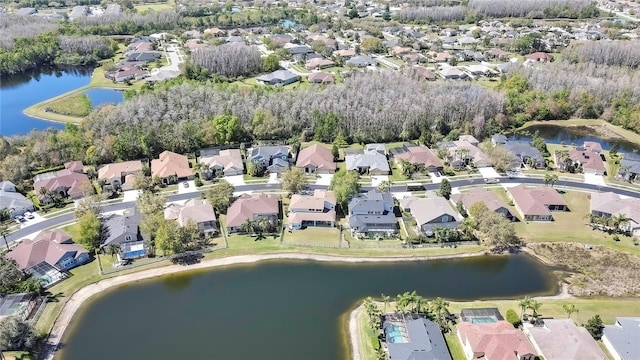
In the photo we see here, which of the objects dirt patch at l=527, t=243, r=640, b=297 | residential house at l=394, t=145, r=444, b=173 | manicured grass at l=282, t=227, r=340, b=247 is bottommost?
dirt patch at l=527, t=243, r=640, b=297

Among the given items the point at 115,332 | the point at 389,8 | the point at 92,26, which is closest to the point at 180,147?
the point at 115,332

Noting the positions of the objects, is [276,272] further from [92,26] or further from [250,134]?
[92,26]

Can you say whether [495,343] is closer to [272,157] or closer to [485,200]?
[485,200]

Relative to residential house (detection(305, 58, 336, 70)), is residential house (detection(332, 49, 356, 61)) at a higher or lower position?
higher

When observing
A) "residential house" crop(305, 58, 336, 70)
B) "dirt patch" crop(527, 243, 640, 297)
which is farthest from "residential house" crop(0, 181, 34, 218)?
"residential house" crop(305, 58, 336, 70)

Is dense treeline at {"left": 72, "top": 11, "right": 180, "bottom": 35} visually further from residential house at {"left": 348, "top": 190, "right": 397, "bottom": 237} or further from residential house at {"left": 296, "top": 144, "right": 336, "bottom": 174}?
residential house at {"left": 348, "top": 190, "right": 397, "bottom": 237}

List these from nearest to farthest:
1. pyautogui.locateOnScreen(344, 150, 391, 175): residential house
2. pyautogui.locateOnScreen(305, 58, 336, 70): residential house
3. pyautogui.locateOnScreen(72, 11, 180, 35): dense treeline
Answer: pyautogui.locateOnScreen(344, 150, 391, 175): residential house
pyautogui.locateOnScreen(305, 58, 336, 70): residential house
pyautogui.locateOnScreen(72, 11, 180, 35): dense treeline
